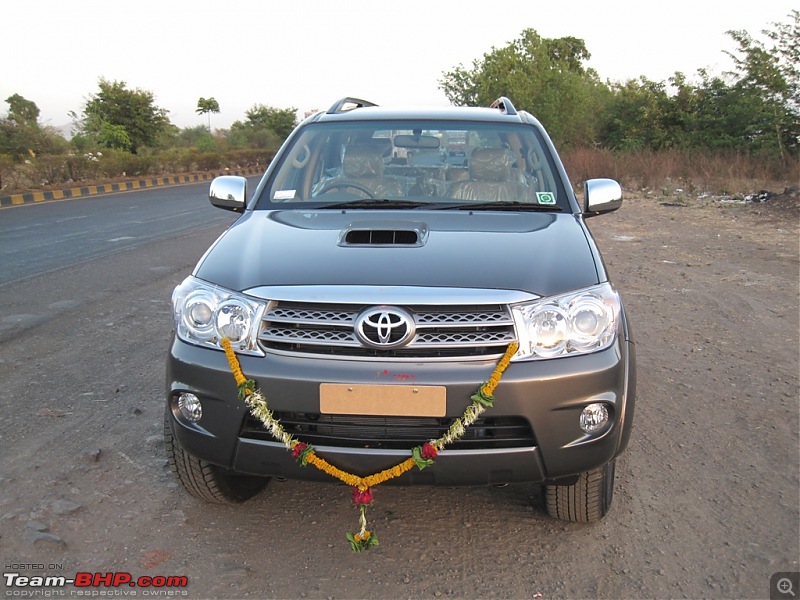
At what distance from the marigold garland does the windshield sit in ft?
4.41

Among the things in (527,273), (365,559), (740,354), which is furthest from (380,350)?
(740,354)

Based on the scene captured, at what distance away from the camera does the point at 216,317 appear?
258 cm

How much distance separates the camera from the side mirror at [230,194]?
3795 millimetres

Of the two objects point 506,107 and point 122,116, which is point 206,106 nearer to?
point 122,116

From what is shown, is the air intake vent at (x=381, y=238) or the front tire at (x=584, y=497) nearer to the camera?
the front tire at (x=584, y=497)

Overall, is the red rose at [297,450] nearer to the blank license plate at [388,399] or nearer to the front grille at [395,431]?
the front grille at [395,431]

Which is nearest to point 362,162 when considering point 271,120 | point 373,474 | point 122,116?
point 373,474

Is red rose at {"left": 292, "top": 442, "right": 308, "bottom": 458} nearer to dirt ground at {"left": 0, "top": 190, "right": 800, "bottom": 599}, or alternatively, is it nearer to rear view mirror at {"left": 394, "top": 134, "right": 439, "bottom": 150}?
Result: dirt ground at {"left": 0, "top": 190, "right": 800, "bottom": 599}

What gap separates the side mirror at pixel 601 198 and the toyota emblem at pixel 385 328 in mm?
1665

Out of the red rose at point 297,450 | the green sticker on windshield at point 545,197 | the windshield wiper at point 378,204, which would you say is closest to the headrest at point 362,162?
the windshield wiper at point 378,204

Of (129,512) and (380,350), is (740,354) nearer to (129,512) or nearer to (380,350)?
(380,350)

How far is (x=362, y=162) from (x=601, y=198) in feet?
4.18

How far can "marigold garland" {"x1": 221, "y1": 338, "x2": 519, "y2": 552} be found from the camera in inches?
92.8

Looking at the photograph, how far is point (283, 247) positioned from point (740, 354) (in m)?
3.67
